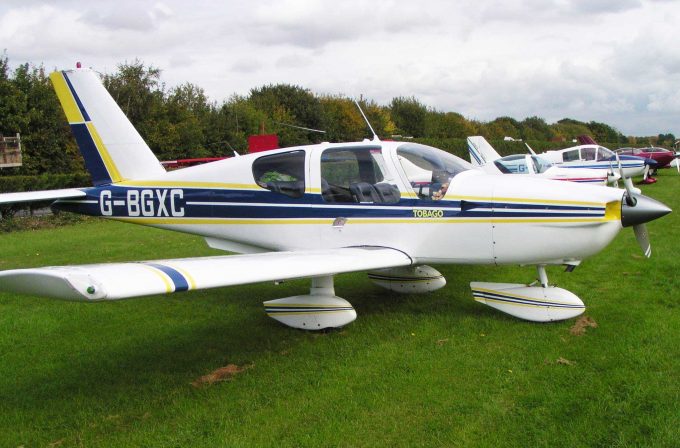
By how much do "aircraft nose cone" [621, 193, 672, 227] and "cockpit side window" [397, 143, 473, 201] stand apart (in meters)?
1.70

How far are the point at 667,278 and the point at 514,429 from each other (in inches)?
192

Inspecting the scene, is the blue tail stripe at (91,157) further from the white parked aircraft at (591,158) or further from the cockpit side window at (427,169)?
the white parked aircraft at (591,158)

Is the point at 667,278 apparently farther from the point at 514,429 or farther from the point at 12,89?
the point at 12,89

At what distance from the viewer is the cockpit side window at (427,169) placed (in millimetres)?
6133

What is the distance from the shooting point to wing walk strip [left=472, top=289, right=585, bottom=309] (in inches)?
232

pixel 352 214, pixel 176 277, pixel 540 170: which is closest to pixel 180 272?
pixel 176 277

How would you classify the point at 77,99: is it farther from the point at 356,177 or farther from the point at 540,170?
the point at 540,170

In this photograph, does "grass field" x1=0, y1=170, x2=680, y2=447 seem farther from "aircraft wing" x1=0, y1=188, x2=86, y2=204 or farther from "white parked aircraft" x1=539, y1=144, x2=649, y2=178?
"white parked aircraft" x1=539, y1=144, x2=649, y2=178

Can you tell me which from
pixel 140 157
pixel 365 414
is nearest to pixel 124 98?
pixel 140 157

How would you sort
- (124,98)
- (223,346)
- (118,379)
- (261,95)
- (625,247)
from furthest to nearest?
(261,95) < (124,98) < (625,247) < (223,346) < (118,379)

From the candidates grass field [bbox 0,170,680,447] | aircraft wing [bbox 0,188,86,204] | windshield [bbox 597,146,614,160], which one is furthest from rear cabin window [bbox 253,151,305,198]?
windshield [bbox 597,146,614,160]

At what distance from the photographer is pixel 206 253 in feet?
34.6

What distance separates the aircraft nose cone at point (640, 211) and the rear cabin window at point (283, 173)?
130 inches

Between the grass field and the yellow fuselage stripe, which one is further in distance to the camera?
the yellow fuselage stripe
